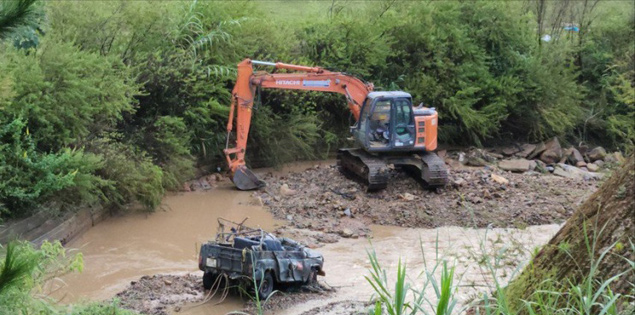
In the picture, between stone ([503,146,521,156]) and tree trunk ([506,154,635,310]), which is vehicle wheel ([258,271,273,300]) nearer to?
tree trunk ([506,154,635,310])

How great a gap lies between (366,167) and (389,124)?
99 cm

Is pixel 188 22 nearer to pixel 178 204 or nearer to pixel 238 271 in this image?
pixel 178 204

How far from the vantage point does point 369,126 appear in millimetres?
15984

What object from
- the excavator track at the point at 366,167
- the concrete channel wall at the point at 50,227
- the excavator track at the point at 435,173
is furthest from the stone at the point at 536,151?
the concrete channel wall at the point at 50,227

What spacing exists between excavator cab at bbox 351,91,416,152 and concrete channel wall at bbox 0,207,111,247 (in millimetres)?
5628

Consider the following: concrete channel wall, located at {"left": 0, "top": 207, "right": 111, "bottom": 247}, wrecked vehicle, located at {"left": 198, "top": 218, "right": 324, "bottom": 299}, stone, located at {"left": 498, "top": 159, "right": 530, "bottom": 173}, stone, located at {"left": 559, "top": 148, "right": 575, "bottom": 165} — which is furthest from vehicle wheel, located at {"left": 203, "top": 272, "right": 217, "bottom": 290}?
stone, located at {"left": 559, "top": 148, "right": 575, "bottom": 165}

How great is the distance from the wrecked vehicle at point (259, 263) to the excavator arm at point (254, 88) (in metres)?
5.93

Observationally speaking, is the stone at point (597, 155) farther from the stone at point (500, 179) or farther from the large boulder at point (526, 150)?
the stone at point (500, 179)

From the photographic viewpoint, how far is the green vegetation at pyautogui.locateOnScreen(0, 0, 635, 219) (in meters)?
12.1

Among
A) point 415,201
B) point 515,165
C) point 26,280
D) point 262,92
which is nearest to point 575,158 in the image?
point 515,165

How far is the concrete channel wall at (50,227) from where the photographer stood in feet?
35.1

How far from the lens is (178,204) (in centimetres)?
1493

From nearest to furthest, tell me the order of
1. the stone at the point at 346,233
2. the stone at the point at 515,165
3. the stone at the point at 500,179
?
the stone at the point at 346,233
the stone at the point at 500,179
the stone at the point at 515,165

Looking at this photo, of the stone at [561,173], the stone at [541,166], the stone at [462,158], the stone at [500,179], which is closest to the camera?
the stone at [500,179]
